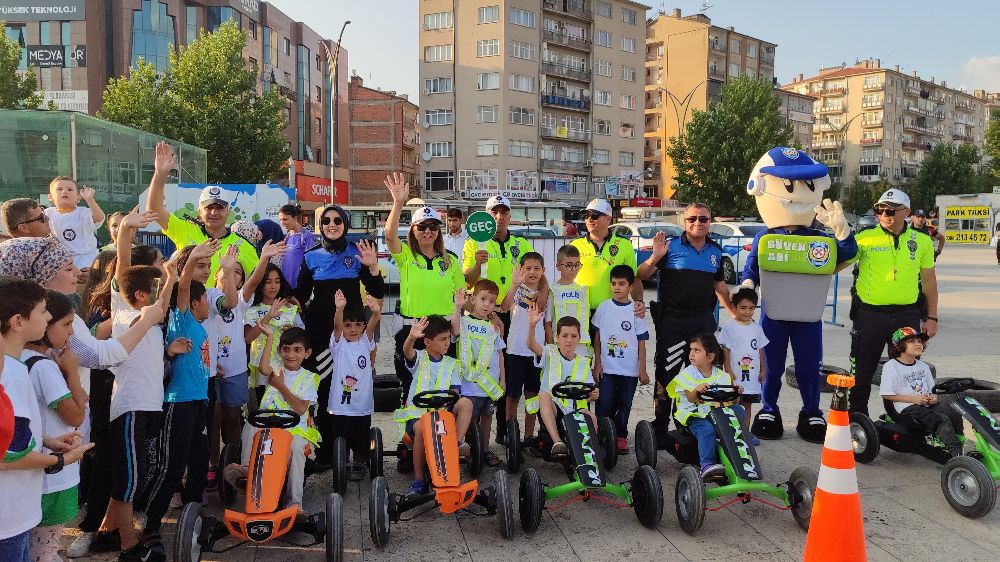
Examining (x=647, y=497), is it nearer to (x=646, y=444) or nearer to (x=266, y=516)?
(x=646, y=444)

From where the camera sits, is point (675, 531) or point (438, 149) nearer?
point (675, 531)

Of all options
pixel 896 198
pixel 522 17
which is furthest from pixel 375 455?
pixel 522 17

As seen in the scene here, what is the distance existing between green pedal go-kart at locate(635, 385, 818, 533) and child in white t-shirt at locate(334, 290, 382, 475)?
2050mm

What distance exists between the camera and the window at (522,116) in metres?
54.0

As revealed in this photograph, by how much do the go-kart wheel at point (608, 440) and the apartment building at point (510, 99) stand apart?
47380mm

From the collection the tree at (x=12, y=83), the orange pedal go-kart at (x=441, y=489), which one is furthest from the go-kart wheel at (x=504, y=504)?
the tree at (x=12, y=83)

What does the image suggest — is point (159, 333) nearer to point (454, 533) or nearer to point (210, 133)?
point (454, 533)

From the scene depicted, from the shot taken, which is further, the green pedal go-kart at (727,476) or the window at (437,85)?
the window at (437,85)

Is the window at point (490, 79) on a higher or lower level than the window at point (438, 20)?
lower

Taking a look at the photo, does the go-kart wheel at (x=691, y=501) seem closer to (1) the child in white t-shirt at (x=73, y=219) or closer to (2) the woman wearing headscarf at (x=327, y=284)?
(2) the woman wearing headscarf at (x=327, y=284)

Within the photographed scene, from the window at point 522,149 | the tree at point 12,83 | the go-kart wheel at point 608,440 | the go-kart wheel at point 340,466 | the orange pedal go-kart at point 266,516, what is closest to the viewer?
the orange pedal go-kart at point 266,516

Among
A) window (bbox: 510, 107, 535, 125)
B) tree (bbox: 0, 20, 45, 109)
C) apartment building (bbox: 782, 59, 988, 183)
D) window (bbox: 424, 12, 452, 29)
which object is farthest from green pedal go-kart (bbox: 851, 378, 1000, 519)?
apartment building (bbox: 782, 59, 988, 183)

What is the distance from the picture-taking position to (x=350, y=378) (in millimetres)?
5223

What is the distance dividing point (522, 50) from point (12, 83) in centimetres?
3596
